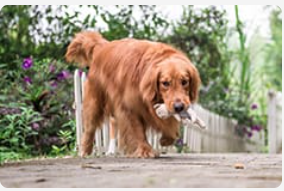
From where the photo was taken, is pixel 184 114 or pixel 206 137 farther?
pixel 206 137

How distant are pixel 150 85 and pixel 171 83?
8.1 inches

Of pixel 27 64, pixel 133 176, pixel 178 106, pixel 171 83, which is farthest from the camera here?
pixel 27 64

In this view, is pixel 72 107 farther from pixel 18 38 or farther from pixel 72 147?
pixel 18 38

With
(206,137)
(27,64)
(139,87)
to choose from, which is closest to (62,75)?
(27,64)

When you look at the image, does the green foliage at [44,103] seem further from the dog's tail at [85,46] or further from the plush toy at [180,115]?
the plush toy at [180,115]

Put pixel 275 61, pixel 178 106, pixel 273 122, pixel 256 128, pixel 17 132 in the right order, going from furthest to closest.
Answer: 1. pixel 275 61
2. pixel 273 122
3. pixel 256 128
4. pixel 17 132
5. pixel 178 106

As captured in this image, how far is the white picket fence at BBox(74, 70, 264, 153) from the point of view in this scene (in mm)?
6785

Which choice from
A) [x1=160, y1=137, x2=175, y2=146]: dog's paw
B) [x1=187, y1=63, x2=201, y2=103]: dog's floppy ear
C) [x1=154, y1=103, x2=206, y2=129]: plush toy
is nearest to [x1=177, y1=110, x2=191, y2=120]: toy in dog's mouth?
[x1=154, y1=103, x2=206, y2=129]: plush toy

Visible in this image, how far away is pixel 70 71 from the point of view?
27.9 ft

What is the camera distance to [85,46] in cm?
647

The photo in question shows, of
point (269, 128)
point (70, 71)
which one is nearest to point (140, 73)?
point (70, 71)

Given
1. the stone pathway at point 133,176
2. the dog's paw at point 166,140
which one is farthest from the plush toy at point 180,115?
the stone pathway at point 133,176

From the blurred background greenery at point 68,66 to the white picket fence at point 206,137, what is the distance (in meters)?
0.20

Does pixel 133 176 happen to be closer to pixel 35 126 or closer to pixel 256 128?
pixel 35 126
